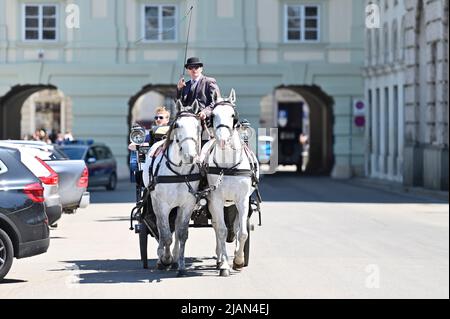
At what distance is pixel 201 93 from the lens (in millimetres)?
16016

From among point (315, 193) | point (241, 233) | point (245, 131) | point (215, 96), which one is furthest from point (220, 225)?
point (315, 193)

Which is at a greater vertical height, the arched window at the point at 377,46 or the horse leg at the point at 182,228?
the arched window at the point at 377,46

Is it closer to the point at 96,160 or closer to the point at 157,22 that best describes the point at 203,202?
the point at 96,160

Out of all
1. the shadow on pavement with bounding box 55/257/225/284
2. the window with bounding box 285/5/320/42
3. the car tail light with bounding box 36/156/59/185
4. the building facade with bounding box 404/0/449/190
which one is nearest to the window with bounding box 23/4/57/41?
the window with bounding box 285/5/320/42

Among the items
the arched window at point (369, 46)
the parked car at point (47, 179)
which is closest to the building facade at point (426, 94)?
the arched window at point (369, 46)

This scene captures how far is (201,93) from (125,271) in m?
2.45

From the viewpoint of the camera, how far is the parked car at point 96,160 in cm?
3809

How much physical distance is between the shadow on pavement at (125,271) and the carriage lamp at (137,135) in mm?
1653

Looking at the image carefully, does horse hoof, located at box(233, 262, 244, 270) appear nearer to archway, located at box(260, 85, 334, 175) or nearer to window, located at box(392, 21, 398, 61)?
window, located at box(392, 21, 398, 61)

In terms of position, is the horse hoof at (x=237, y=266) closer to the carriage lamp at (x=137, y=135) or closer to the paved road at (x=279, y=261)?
the paved road at (x=279, y=261)

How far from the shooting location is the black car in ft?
48.2

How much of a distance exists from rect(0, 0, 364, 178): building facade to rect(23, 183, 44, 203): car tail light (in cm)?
3327
